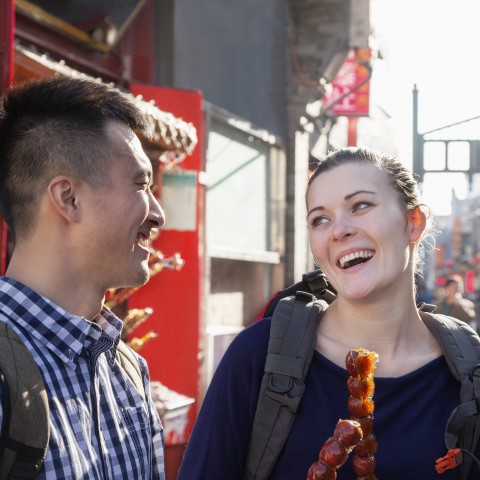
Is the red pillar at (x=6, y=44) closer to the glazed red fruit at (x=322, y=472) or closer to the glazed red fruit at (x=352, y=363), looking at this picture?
the glazed red fruit at (x=352, y=363)

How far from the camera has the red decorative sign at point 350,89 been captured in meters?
16.8

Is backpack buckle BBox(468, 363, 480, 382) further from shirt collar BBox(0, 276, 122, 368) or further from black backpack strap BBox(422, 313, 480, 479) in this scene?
shirt collar BBox(0, 276, 122, 368)

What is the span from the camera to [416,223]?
305 cm

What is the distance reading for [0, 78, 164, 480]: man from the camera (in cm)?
222

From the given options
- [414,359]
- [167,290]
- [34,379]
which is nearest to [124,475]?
[34,379]

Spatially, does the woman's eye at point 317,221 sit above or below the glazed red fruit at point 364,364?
above

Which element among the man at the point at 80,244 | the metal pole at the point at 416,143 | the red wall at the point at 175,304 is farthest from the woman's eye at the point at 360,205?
the metal pole at the point at 416,143

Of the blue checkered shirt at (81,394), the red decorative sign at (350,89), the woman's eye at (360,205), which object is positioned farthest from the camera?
the red decorative sign at (350,89)

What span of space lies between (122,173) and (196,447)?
0.95 metres

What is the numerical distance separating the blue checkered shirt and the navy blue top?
0.37 m

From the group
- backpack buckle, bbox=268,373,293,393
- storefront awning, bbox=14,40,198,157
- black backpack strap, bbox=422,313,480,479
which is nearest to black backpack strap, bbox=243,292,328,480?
backpack buckle, bbox=268,373,293,393

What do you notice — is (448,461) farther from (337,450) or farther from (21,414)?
(21,414)

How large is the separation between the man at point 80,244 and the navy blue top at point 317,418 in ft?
0.98

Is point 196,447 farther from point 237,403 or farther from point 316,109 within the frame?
point 316,109
